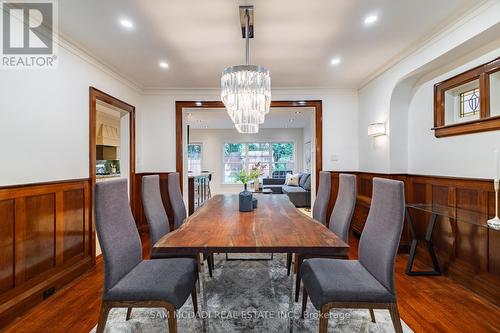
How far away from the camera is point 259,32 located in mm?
2541

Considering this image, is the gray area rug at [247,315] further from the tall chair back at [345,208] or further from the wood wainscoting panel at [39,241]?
the wood wainscoting panel at [39,241]

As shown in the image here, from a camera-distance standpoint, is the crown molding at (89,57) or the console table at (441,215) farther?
the crown molding at (89,57)

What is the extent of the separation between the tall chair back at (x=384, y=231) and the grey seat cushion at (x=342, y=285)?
2.0 inches

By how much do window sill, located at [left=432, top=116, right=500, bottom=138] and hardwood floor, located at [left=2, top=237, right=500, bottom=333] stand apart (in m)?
1.49

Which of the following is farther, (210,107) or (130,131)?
(210,107)

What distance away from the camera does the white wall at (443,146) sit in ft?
7.51

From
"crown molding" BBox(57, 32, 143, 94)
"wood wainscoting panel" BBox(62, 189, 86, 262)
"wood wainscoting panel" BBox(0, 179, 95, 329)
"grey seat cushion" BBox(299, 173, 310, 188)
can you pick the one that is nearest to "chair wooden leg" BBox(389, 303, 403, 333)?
"wood wainscoting panel" BBox(0, 179, 95, 329)

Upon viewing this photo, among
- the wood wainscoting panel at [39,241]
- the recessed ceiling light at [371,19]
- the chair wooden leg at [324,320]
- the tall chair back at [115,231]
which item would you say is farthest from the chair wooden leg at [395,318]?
the wood wainscoting panel at [39,241]

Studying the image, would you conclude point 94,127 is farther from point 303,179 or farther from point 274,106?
point 303,179

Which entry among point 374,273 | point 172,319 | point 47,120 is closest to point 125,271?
point 172,319

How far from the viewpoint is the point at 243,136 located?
384 inches

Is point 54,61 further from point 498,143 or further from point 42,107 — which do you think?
point 498,143

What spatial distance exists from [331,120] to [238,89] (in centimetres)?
272

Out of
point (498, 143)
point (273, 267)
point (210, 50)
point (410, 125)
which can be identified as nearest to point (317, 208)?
point (273, 267)
